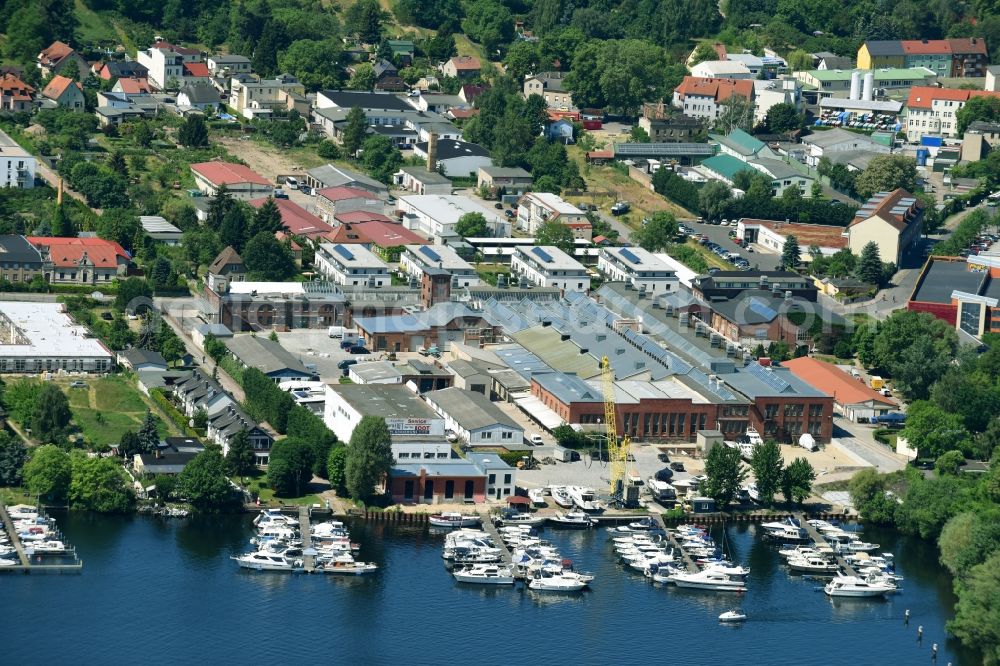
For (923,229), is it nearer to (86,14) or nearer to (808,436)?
(808,436)

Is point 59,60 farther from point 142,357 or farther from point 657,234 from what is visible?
point 142,357

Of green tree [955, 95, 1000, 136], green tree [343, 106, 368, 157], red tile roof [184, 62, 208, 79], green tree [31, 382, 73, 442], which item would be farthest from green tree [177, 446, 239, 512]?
green tree [955, 95, 1000, 136]

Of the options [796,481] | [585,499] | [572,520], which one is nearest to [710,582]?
[572,520]

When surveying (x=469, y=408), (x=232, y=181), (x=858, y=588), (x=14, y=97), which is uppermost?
(x=14, y=97)

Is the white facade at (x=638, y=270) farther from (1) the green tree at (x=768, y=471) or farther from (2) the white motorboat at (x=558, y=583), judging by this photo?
(2) the white motorboat at (x=558, y=583)

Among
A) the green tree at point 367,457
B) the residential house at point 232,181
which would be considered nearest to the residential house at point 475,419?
the green tree at point 367,457

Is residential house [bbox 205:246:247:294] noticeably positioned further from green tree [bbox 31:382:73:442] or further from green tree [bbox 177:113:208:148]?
green tree [bbox 177:113:208:148]
